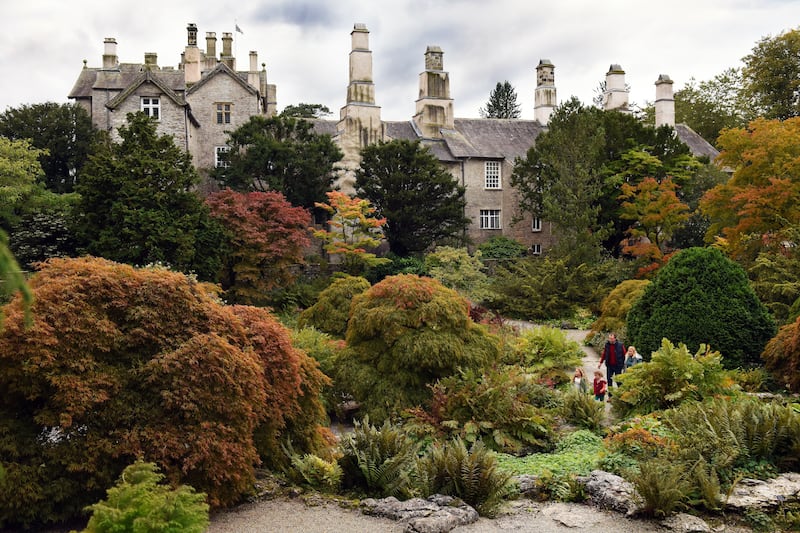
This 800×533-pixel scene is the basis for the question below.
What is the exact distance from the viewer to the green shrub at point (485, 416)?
1265 centimetres

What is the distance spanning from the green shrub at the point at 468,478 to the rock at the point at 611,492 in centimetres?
113

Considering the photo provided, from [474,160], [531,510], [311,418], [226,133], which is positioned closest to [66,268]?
[311,418]

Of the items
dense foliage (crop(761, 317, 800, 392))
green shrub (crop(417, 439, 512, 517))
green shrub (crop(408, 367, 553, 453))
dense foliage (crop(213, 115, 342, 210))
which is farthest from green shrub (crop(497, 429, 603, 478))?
dense foliage (crop(213, 115, 342, 210))

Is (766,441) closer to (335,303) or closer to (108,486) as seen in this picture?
(108,486)

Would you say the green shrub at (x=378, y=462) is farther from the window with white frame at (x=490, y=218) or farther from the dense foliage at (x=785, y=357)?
the window with white frame at (x=490, y=218)

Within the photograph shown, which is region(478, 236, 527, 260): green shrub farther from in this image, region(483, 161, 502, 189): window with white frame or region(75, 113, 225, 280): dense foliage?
region(75, 113, 225, 280): dense foliage

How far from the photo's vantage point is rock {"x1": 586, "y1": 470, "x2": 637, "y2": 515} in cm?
929

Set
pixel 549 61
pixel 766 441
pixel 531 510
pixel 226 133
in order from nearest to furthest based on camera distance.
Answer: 1. pixel 531 510
2. pixel 766 441
3. pixel 226 133
4. pixel 549 61

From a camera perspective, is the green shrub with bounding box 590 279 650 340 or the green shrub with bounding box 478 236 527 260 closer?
the green shrub with bounding box 590 279 650 340

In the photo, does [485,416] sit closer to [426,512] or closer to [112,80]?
[426,512]

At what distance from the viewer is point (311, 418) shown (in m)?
10.9

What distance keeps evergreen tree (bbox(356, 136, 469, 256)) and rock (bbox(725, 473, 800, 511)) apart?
27683 millimetres

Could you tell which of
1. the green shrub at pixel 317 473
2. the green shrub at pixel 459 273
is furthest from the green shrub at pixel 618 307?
the green shrub at pixel 317 473

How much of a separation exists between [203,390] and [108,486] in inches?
59.2
